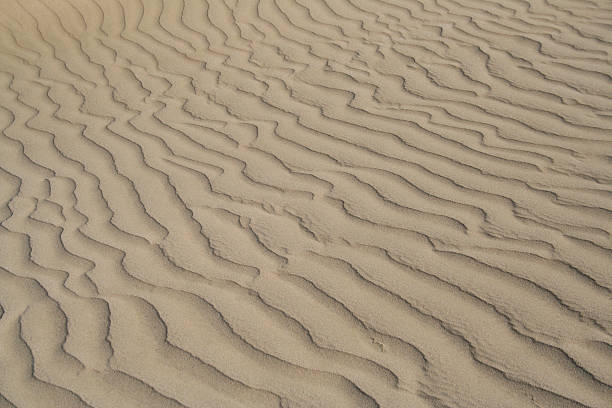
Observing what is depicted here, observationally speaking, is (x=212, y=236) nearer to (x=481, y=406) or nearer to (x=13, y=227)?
(x=13, y=227)

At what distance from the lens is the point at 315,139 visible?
4.48m

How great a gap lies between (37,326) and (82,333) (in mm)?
209

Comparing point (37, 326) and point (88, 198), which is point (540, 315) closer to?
point (37, 326)

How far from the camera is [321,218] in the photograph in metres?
3.59

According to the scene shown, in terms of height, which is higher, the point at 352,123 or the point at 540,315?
the point at 352,123

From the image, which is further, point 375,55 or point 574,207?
point 375,55

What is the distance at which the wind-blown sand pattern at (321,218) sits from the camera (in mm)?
2600

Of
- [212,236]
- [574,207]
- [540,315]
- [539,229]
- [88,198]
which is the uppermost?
[574,207]

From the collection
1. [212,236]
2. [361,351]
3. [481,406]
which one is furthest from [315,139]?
[481,406]

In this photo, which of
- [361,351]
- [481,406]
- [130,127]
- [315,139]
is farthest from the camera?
[130,127]

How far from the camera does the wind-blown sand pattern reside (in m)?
2.60

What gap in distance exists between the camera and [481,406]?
2.37 meters

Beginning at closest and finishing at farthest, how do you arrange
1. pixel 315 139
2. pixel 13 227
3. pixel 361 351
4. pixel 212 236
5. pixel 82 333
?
pixel 361 351
pixel 82 333
pixel 212 236
pixel 13 227
pixel 315 139

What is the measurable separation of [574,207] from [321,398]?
1629mm
